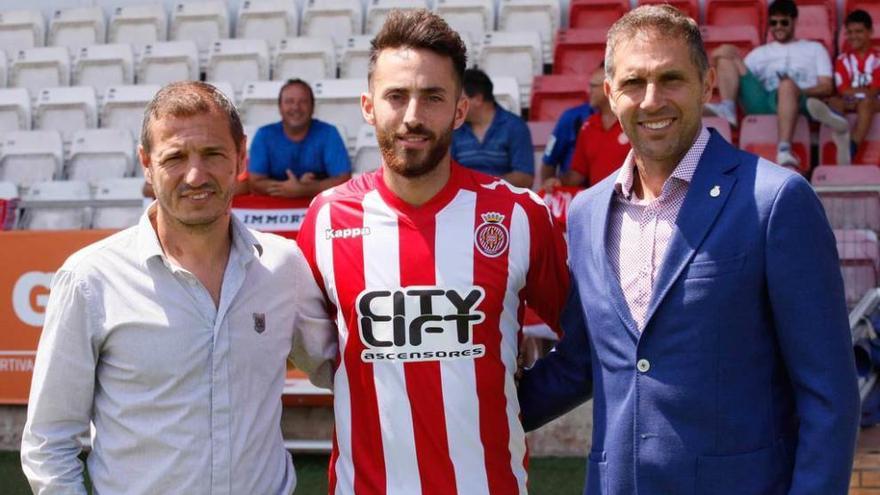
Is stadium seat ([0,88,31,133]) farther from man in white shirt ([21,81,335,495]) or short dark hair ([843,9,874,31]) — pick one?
man in white shirt ([21,81,335,495])

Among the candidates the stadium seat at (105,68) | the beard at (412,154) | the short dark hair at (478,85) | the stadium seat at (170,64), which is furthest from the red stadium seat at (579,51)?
the beard at (412,154)

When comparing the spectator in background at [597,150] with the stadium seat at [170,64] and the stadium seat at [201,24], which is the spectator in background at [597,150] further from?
the stadium seat at [201,24]

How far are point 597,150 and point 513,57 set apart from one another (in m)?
2.50

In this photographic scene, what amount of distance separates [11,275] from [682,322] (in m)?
4.94

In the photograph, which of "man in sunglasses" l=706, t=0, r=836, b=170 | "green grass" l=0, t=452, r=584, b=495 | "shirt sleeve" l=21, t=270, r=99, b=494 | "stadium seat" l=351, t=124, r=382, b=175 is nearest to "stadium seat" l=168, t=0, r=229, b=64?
"stadium seat" l=351, t=124, r=382, b=175

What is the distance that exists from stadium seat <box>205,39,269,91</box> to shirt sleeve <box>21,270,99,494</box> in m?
7.50

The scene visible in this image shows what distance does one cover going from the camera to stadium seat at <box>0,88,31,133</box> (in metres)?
9.75

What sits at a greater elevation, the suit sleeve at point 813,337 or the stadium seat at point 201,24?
the stadium seat at point 201,24

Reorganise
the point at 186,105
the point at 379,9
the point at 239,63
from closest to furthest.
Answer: the point at 186,105, the point at 239,63, the point at 379,9

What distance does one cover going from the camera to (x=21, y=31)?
11.1m

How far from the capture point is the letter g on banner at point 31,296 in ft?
21.1

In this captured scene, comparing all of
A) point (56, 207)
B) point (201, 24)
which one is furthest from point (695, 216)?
point (201, 24)

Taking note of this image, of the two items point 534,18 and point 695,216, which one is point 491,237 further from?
point 534,18

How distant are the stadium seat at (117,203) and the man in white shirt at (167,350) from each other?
4414 millimetres
